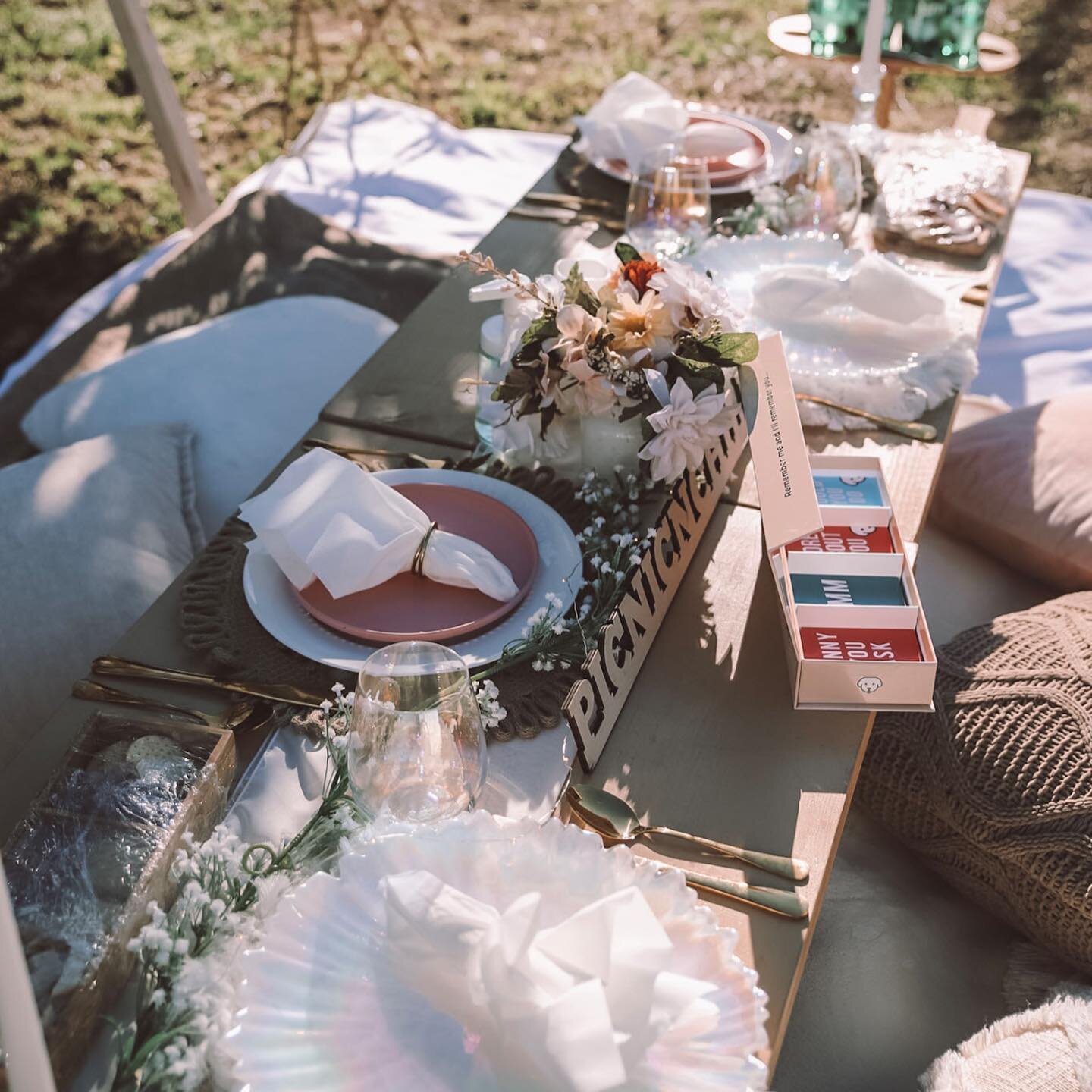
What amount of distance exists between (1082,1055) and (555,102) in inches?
156

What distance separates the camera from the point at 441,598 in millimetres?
1187

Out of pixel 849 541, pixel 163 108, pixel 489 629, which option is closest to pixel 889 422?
pixel 849 541

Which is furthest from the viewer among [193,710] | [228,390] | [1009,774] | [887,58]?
[887,58]

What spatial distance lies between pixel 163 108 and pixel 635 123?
1.52 metres

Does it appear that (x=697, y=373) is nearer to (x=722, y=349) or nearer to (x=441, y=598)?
(x=722, y=349)

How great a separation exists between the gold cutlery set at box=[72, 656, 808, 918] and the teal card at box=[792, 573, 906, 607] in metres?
0.34

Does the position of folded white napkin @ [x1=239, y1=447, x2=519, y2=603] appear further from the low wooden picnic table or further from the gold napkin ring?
the low wooden picnic table

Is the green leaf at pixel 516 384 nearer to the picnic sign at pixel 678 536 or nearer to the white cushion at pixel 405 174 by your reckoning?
the picnic sign at pixel 678 536

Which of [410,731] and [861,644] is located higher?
[410,731]

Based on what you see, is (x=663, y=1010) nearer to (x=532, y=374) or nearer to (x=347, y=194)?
(x=532, y=374)

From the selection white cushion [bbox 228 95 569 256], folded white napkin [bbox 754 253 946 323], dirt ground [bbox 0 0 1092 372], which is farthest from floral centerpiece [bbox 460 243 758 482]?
dirt ground [bbox 0 0 1092 372]

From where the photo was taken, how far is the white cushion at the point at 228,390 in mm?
1813

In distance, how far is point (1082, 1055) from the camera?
112 centimetres

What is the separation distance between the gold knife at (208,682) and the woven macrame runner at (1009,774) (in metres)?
0.72
